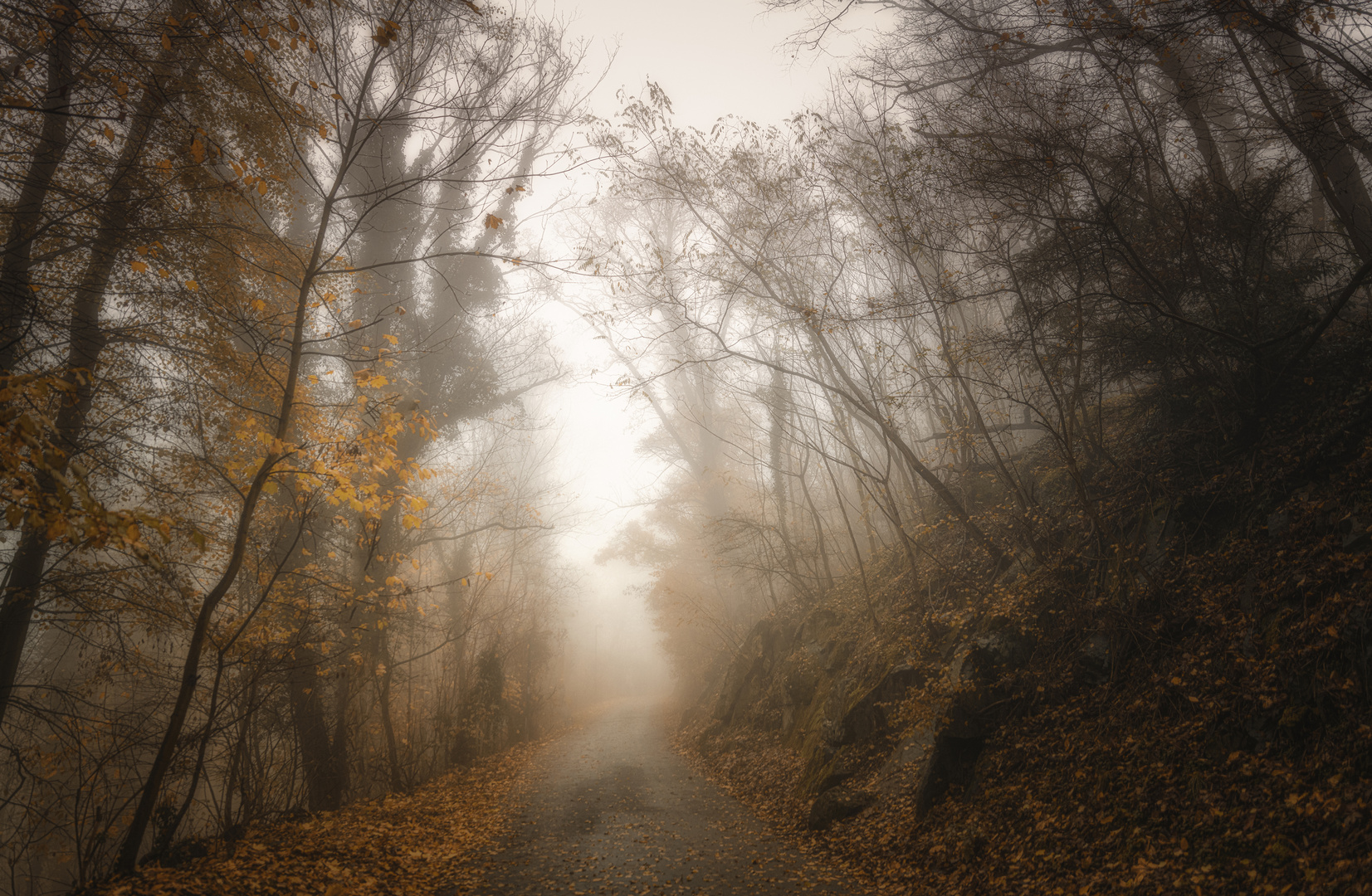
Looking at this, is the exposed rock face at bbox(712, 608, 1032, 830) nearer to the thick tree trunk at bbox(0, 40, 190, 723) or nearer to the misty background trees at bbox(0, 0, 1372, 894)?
the misty background trees at bbox(0, 0, 1372, 894)

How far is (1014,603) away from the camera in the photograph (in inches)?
243

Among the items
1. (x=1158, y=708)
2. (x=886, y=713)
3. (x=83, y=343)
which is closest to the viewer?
(x=1158, y=708)

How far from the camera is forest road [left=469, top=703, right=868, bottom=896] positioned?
5145 mm

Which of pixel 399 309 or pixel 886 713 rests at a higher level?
pixel 399 309

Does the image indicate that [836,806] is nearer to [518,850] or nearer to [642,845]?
[642,845]

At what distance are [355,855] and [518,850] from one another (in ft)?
5.32

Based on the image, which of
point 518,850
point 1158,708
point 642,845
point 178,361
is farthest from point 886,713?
point 178,361

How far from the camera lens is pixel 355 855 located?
17.5 ft

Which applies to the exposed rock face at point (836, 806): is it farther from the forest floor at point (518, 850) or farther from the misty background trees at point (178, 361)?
the misty background trees at point (178, 361)

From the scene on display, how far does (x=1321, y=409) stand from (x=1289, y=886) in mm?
4156

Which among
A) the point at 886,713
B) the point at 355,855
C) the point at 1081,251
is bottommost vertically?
the point at 886,713

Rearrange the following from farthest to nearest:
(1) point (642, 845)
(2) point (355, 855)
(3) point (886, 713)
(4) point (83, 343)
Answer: (3) point (886, 713) → (1) point (642, 845) → (2) point (355, 855) → (4) point (83, 343)

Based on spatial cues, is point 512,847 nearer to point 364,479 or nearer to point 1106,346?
point 364,479

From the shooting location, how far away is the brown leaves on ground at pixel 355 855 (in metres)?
4.14
